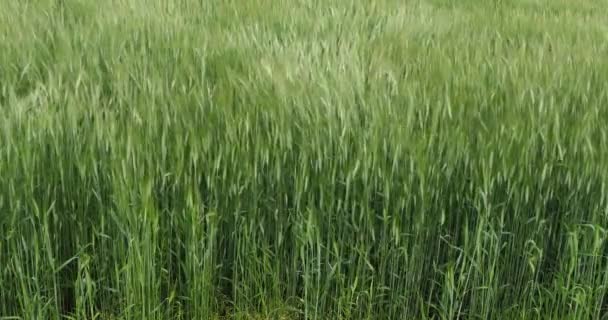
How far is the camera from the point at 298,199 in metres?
1.61

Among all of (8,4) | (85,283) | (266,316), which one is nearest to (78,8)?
(8,4)

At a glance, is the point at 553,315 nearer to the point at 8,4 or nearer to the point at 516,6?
the point at 8,4

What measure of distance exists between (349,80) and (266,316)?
718 millimetres

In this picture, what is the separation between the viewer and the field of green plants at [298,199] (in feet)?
5.05

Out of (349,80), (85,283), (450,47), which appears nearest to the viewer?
(85,283)

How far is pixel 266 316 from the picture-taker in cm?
166

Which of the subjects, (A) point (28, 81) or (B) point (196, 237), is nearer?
(B) point (196, 237)

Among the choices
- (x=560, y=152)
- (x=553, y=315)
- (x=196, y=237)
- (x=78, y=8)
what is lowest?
(x=553, y=315)

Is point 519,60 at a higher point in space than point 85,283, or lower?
higher

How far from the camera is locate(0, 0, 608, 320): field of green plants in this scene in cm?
154

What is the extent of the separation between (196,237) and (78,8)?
1.58 m

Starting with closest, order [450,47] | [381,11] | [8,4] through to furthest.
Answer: [450,47], [8,4], [381,11]

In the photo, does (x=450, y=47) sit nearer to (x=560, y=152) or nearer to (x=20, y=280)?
(x=560, y=152)

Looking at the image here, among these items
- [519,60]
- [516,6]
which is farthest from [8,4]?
[516,6]
